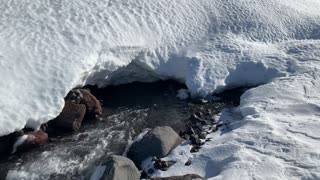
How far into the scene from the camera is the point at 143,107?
10.4m

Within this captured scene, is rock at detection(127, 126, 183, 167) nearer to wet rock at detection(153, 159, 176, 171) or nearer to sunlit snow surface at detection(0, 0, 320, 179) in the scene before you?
wet rock at detection(153, 159, 176, 171)

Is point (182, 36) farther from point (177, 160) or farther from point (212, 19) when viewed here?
point (177, 160)

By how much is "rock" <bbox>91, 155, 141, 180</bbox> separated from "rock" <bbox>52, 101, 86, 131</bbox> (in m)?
1.78

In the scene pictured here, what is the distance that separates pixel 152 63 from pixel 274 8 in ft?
13.4

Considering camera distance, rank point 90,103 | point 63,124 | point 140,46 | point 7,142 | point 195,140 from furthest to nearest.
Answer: point 140,46 < point 90,103 < point 63,124 < point 195,140 < point 7,142

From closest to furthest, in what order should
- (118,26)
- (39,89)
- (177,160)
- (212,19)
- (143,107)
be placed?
1. (177,160)
2. (39,89)
3. (143,107)
4. (118,26)
5. (212,19)

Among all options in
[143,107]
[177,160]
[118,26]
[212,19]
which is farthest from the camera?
[212,19]

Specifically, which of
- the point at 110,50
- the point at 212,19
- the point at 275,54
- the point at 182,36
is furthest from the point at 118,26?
the point at 275,54

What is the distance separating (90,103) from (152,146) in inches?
74.4

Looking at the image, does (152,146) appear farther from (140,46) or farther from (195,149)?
(140,46)

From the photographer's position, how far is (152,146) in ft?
28.8

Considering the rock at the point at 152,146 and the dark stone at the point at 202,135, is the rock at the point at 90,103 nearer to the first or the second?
the rock at the point at 152,146

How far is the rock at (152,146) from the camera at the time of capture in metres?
8.72

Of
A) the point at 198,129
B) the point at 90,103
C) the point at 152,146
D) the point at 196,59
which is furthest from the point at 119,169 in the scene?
Result: the point at 196,59
